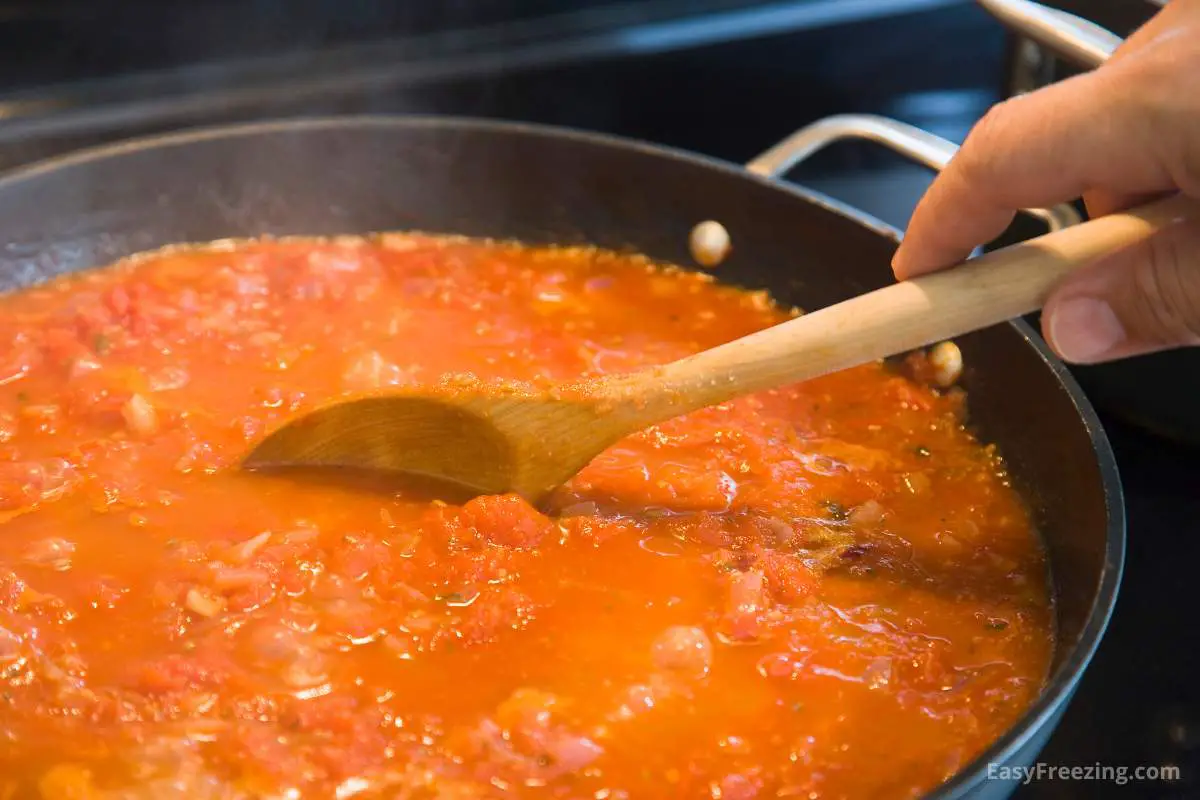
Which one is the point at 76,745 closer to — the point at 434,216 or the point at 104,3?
the point at 434,216

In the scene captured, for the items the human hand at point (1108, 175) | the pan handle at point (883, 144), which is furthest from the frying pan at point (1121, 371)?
the human hand at point (1108, 175)

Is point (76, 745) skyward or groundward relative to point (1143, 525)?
skyward

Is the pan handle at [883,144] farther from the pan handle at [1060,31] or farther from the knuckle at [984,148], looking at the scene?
the knuckle at [984,148]

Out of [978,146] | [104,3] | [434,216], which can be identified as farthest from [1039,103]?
[104,3]

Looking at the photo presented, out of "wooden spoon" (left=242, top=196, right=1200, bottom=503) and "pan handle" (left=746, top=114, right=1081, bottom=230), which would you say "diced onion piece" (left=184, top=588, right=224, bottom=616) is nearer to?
"wooden spoon" (left=242, top=196, right=1200, bottom=503)

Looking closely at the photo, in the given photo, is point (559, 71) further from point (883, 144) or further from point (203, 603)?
point (203, 603)

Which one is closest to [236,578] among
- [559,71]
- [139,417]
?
[139,417]

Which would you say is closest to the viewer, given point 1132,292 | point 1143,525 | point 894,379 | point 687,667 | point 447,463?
point 1132,292
